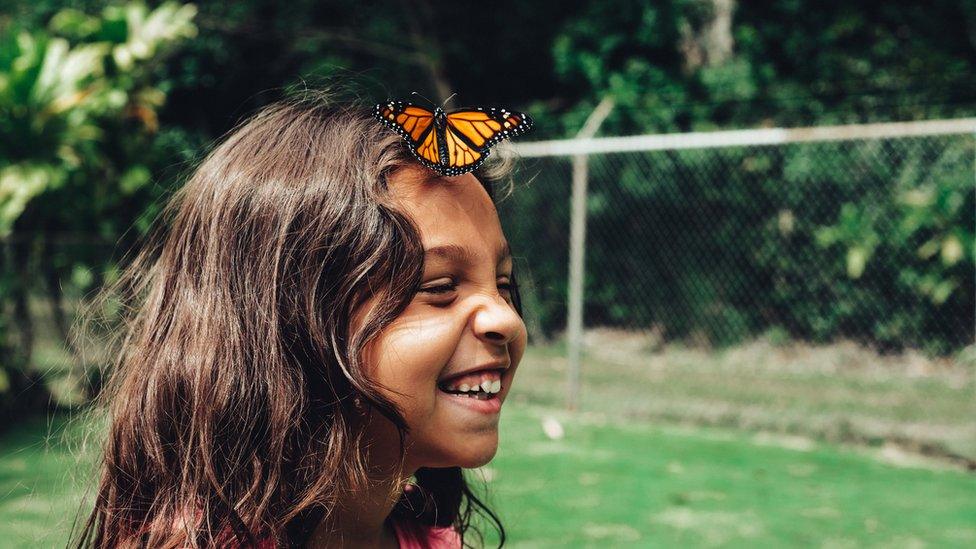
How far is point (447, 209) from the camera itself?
1.36 meters

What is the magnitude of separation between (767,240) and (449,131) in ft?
27.4

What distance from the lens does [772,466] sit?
17.4 feet

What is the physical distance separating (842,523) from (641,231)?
19.2ft

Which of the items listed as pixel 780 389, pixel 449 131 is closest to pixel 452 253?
pixel 449 131

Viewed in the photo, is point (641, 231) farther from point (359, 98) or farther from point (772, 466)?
point (359, 98)

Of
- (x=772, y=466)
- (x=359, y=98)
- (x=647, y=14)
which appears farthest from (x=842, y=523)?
(x=647, y=14)

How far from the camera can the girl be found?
Result: 1.31 m

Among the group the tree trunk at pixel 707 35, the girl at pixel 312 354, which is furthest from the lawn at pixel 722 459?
the tree trunk at pixel 707 35

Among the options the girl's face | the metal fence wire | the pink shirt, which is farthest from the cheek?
the metal fence wire

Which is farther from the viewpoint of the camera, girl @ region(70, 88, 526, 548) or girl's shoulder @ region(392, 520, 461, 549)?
girl's shoulder @ region(392, 520, 461, 549)

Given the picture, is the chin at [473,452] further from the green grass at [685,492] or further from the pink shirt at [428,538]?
the green grass at [685,492]

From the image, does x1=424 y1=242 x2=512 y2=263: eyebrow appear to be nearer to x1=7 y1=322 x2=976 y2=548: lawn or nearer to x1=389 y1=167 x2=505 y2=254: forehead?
x1=389 y1=167 x2=505 y2=254: forehead

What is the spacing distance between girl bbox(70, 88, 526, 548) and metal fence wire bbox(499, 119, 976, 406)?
5890 millimetres

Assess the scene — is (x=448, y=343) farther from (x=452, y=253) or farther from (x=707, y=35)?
(x=707, y=35)
